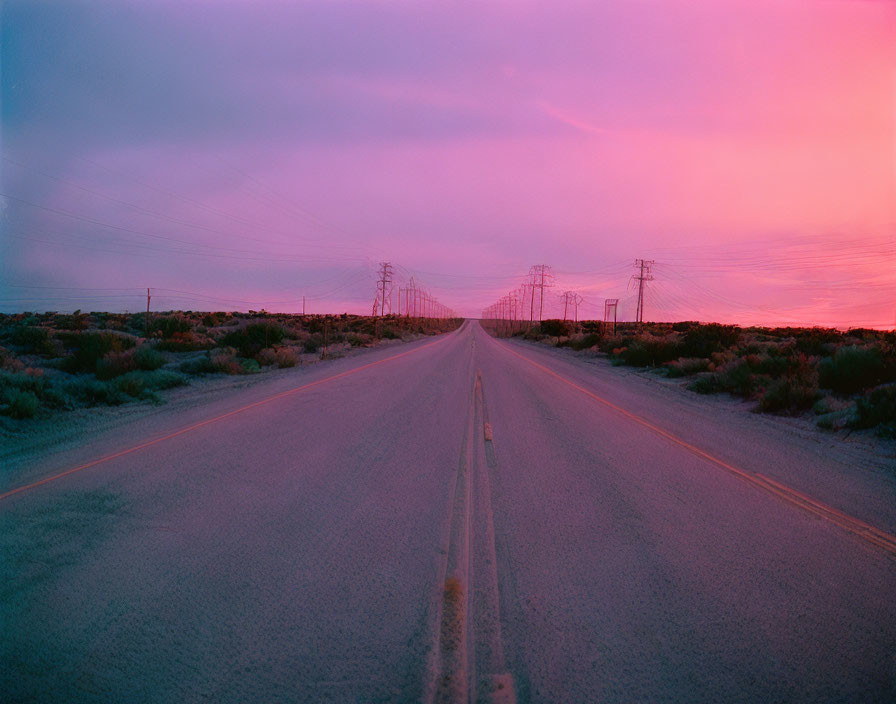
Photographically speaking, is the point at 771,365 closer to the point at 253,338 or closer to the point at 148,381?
the point at 148,381

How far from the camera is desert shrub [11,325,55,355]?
23.6m

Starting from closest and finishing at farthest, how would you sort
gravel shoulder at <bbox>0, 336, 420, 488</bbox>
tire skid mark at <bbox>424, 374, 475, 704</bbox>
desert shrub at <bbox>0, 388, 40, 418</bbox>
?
1. tire skid mark at <bbox>424, 374, 475, 704</bbox>
2. gravel shoulder at <bbox>0, 336, 420, 488</bbox>
3. desert shrub at <bbox>0, 388, 40, 418</bbox>

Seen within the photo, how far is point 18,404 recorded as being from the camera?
38.0 ft

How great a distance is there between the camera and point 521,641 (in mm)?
3803

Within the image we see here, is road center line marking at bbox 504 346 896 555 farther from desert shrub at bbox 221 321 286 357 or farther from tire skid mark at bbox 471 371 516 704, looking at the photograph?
desert shrub at bbox 221 321 286 357

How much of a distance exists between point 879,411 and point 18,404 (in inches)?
707

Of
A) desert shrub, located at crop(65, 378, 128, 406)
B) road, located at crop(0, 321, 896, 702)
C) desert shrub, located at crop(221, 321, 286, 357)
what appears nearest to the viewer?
road, located at crop(0, 321, 896, 702)

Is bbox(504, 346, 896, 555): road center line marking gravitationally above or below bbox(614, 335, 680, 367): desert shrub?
below

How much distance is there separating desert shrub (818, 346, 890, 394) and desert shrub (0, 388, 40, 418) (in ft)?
64.3

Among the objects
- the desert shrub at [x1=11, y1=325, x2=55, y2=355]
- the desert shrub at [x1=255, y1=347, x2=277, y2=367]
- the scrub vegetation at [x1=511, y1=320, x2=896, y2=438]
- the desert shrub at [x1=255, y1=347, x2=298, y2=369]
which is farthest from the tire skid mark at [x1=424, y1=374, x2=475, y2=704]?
the desert shrub at [x1=11, y1=325, x2=55, y2=355]

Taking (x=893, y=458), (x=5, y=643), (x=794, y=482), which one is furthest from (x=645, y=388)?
(x=5, y=643)

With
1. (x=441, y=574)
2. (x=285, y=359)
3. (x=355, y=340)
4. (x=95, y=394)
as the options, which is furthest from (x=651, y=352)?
(x=441, y=574)

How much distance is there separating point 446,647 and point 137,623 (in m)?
2.19

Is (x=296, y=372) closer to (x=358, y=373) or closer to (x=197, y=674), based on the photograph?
(x=358, y=373)
